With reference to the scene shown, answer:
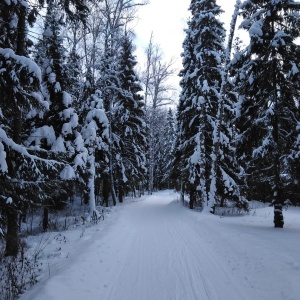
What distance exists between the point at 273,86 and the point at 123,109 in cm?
1521

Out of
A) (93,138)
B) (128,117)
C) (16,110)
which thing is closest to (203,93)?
(93,138)

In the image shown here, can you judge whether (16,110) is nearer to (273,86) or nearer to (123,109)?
(273,86)

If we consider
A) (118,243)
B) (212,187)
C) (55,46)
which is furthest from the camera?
(212,187)

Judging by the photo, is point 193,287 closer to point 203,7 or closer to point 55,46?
point 55,46

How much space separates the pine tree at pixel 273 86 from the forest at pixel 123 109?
0.14 feet

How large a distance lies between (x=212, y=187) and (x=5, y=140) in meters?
11.8

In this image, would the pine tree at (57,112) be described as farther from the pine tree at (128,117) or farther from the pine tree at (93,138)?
the pine tree at (128,117)

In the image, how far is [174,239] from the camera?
29.9 ft

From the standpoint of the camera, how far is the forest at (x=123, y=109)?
22.4ft

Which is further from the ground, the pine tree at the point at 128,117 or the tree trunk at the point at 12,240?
the pine tree at the point at 128,117

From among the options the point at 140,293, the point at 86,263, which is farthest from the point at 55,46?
the point at 140,293

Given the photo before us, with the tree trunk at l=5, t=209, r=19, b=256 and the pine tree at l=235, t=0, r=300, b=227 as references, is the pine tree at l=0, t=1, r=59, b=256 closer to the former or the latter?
the tree trunk at l=5, t=209, r=19, b=256

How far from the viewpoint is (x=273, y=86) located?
1081 centimetres

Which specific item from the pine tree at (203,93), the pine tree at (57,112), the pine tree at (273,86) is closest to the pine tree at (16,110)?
the pine tree at (57,112)
